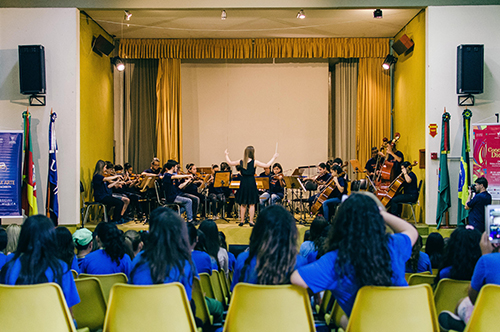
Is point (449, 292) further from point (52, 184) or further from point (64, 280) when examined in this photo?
point (52, 184)

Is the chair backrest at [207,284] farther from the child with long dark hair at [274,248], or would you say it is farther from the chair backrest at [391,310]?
the chair backrest at [391,310]

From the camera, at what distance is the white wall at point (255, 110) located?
9.36 m

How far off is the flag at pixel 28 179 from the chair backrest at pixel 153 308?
184 inches

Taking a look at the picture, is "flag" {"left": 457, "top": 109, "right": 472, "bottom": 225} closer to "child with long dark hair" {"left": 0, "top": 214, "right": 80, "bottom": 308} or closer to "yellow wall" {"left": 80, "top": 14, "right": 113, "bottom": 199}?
"child with long dark hair" {"left": 0, "top": 214, "right": 80, "bottom": 308}

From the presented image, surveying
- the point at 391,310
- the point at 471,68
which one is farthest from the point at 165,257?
the point at 471,68

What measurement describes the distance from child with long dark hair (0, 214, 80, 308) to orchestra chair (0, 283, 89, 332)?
0.57 feet

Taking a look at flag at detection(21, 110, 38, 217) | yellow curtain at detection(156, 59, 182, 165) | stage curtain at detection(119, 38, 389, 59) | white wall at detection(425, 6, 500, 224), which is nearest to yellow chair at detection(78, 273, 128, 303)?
flag at detection(21, 110, 38, 217)

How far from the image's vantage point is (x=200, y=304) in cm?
229

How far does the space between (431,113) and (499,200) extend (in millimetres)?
1656

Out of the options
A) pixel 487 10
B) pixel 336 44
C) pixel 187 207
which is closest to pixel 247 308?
pixel 187 207

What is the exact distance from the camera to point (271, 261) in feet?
6.20

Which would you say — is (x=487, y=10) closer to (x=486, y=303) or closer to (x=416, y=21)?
(x=416, y=21)

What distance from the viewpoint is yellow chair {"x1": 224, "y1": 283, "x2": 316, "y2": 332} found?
178cm

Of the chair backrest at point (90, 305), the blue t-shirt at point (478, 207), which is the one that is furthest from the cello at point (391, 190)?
the chair backrest at point (90, 305)
